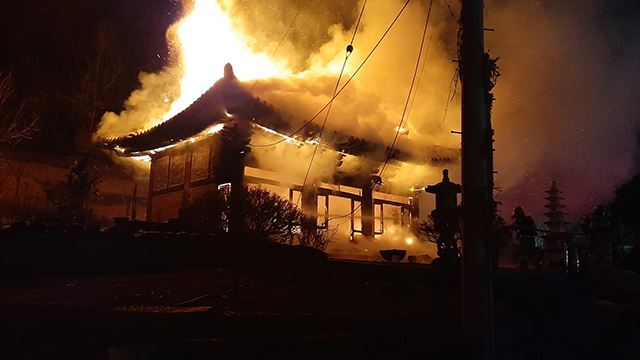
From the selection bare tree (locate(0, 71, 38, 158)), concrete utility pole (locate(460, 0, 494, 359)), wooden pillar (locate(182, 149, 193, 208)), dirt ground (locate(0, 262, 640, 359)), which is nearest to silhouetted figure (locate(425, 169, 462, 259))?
dirt ground (locate(0, 262, 640, 359))

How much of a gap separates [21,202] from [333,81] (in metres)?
16.7

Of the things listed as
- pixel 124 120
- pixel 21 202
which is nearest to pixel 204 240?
pixel 124 120

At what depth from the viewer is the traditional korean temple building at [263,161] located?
1439cm

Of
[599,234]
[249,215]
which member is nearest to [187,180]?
[249,215]

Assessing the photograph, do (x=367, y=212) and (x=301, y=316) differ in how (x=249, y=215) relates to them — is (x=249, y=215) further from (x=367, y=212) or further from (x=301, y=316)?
(x=367, y=212)

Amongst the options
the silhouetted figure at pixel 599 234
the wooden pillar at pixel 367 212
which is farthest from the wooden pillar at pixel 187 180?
the silhouetted figure at pixel 599 234

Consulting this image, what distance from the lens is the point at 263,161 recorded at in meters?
16.5

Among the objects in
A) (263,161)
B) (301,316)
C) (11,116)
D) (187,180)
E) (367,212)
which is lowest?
(301,316)

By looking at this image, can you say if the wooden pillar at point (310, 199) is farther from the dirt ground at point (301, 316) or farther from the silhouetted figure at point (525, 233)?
the silhouetted figure at point (525, 233)

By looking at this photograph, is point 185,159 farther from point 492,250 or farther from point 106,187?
point 492,250

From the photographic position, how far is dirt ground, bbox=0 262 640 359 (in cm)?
562

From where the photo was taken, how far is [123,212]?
25625 mm

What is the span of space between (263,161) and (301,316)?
10522 millimetres

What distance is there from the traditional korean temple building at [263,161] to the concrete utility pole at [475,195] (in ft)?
29.4
